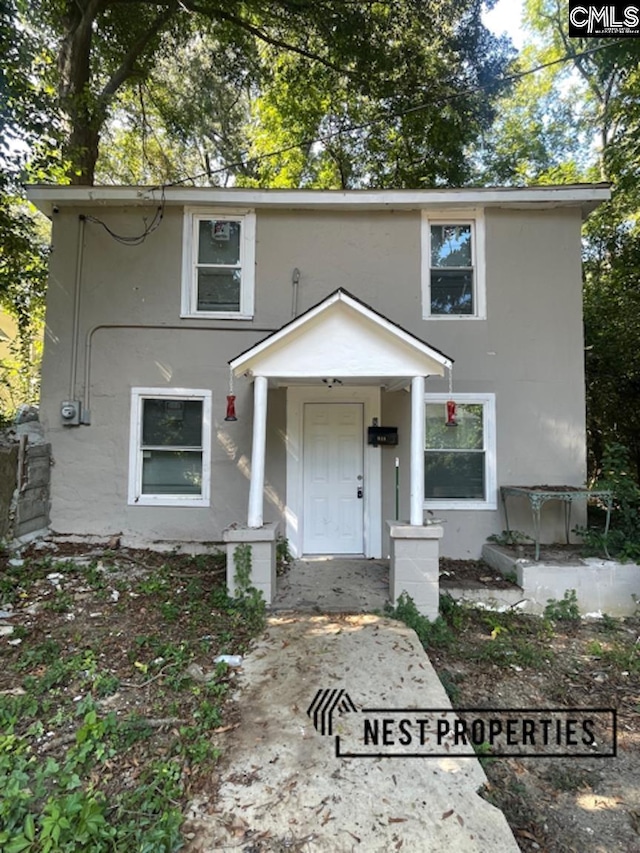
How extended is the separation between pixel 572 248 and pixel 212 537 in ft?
21.9

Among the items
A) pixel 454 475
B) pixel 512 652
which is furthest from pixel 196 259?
pixel 512 652

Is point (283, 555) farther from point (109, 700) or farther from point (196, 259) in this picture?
point (196, 259)

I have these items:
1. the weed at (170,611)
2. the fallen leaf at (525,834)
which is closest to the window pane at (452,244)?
the weed at (170,611)

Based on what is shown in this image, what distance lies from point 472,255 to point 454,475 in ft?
10.8

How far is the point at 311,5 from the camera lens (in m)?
8.41

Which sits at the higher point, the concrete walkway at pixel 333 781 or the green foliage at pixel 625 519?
the green foliage at pixel 625 519

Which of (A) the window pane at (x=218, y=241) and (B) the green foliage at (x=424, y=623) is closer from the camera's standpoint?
(B) the green foliage at (x=424, y=623)

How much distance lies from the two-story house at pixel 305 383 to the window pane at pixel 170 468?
2cm

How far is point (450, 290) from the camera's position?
6.16m

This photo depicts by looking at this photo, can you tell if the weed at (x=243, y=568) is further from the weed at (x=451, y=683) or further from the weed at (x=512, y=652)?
the weed at (x=512, y=652)

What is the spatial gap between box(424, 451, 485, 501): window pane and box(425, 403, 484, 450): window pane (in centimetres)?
12

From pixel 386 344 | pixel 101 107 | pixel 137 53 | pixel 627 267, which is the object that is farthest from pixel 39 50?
pixel 627 267

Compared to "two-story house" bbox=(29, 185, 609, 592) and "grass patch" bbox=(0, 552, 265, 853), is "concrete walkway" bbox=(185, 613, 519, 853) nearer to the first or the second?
"grass patch" bbox=(0, 552, 265, 853)

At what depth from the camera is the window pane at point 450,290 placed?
242 inches
